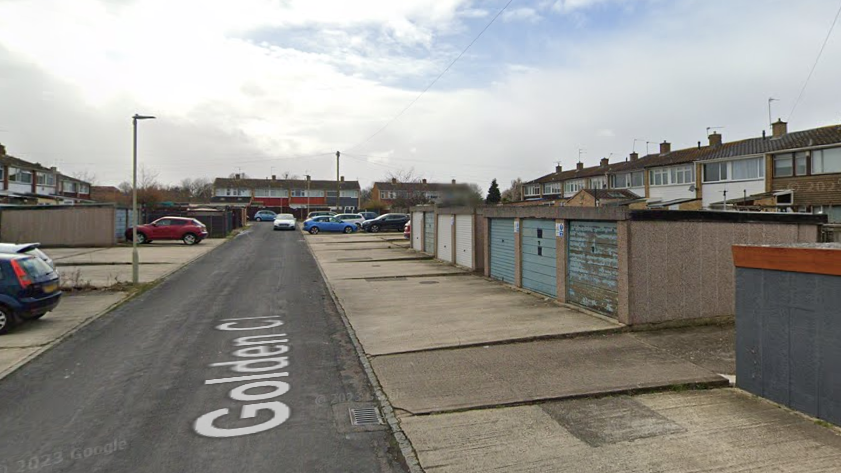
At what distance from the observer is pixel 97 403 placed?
20.5ft

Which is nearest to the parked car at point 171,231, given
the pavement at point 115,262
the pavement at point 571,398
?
the pavement at point 115,262

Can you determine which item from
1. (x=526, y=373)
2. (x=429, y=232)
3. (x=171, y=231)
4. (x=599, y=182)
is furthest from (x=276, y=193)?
(x=526, y=373)

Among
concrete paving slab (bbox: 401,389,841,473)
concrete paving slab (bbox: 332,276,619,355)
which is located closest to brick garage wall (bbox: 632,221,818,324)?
concrete paving slab (bbox: 332,276,619,355)

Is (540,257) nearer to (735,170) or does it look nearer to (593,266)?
(593,266)

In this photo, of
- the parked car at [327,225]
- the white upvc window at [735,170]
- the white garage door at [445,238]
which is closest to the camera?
the white garage door at [445,238]

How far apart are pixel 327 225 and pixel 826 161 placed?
3394 cm

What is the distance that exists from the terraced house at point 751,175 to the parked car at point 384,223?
65.3 feet

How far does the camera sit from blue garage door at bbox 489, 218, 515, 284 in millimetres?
15547

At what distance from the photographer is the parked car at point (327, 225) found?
145 feet

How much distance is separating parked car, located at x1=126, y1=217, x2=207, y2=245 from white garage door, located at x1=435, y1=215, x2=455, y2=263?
16.1 m

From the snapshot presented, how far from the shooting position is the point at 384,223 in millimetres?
46219

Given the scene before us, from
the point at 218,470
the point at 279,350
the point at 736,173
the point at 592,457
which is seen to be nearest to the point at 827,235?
the point at 592,457

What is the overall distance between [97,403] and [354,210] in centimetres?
7418

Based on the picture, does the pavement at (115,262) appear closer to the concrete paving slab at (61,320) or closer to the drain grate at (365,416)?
the concrete paving slab at (61,320)
